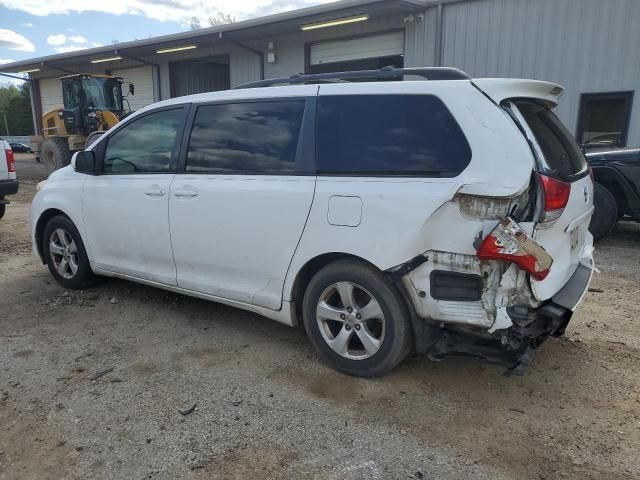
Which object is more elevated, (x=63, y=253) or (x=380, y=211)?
(x=380, y=211)

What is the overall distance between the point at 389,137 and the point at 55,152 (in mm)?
16414

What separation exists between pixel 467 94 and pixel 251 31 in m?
13.4

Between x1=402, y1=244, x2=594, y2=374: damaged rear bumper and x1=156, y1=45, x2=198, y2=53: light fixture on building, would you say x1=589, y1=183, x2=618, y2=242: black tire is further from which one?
x1=156, y1=45, x2=198, y2=53: light fixture on building

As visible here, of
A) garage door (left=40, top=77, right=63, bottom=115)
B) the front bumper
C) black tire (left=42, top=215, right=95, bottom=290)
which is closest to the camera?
black tire (left=42, top=215, right=95, bottom=290)

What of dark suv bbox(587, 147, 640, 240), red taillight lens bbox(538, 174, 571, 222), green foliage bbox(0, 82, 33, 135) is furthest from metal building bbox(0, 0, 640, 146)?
green foliage bbox(0, 82, 33, 135)

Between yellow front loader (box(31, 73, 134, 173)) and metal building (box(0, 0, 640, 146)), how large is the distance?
217cm

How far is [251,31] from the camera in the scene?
590 inches

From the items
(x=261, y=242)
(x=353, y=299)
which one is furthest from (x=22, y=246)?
(x=353, y=299)

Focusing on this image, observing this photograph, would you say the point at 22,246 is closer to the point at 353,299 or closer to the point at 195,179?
the point at 195,179

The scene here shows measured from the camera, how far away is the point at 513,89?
10.1ft

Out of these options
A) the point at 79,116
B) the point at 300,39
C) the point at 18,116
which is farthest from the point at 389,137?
the point at 18,116

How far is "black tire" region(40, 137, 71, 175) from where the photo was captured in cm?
1653

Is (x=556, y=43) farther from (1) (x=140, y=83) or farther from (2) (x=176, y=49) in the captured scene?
(1) (x=140, y=83)

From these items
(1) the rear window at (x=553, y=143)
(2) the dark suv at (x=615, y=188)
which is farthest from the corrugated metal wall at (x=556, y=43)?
(1) the rear window at (x=553, y=143)
